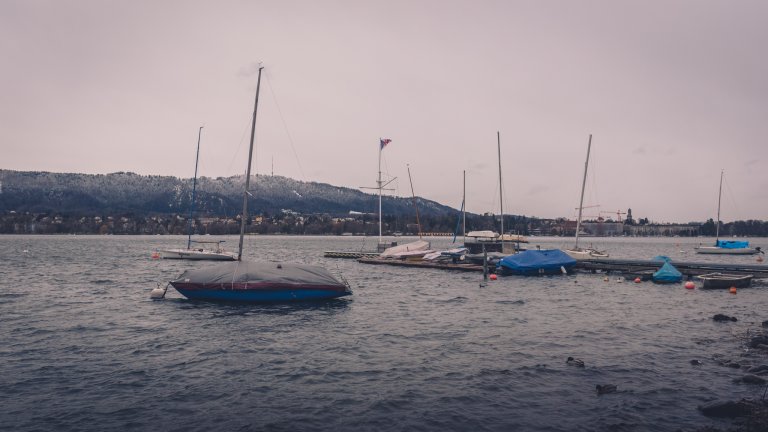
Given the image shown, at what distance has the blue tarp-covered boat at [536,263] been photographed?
5178cm

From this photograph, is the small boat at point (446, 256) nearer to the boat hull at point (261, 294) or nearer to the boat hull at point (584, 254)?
the boat hull at point (584, 254)

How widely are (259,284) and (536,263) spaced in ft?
105

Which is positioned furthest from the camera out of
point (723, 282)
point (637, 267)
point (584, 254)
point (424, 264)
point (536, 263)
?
point (584, 254)

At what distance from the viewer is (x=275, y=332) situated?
78.6ft

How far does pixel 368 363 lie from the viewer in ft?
60.4

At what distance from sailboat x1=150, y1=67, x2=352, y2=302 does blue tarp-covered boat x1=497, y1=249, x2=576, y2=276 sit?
1008 inches

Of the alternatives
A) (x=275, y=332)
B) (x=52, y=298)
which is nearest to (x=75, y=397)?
(x=275, y=332)

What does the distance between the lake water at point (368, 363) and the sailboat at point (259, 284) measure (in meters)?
1.00

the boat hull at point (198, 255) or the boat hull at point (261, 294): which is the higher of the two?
the boat hull at point (261, 294)

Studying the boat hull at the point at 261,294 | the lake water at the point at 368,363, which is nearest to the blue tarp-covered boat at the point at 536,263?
the lake water at the point at 368,363

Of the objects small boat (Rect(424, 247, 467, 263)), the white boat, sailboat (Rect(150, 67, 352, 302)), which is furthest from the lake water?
the white boat

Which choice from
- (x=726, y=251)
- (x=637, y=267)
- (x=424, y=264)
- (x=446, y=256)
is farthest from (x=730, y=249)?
(x=424, y=264)

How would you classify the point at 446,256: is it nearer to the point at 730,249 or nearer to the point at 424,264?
the point at 424,264

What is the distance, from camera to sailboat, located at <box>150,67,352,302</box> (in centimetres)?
3058
